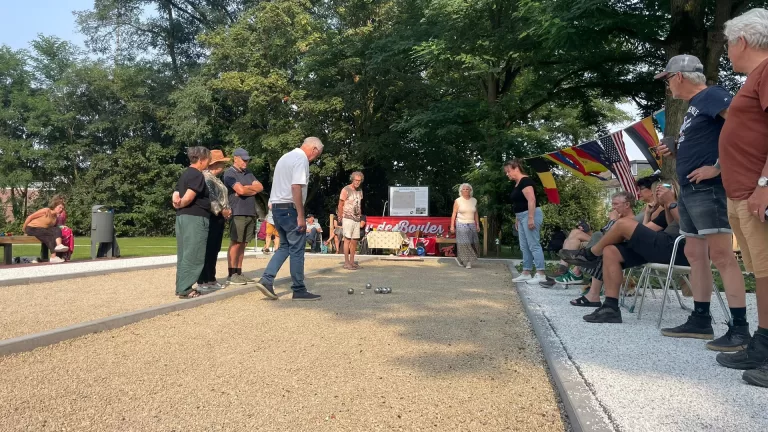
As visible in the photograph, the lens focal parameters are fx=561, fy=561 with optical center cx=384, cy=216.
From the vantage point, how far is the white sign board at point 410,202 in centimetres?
1691

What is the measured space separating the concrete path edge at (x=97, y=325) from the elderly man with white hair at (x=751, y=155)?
4604 mm

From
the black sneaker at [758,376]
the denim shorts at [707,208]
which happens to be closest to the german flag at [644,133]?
the denim shorts at [707,208]

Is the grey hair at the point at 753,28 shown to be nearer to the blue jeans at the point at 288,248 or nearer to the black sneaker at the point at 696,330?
the black sneaker at the point at 696,330

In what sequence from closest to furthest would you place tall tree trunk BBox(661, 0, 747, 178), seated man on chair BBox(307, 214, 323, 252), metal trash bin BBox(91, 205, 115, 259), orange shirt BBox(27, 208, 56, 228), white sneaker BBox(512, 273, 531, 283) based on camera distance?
white sneaker BBox(512, 273, 531, 283) → orange shirt BBox(27, 208, 56, 228) → tall tree trunk BBox(661, 0, 747, 178) → metal trash bin BBox(91, 205, 115, 259) → seated man on chair BBox(307, 214, 323, 252)

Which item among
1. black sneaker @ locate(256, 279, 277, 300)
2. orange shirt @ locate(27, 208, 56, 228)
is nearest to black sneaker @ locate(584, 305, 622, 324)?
black sneaker @ locate(256, 279, 277, 300)

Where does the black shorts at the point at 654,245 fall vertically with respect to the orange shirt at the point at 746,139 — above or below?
below

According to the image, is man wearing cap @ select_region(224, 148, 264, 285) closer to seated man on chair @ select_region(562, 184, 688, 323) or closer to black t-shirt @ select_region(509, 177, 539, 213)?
black t-shirt @ select_region(509, 177, 539, 213)

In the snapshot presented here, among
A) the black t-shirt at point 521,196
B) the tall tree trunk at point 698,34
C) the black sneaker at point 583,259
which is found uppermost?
the tall tree trunk at point 698,34

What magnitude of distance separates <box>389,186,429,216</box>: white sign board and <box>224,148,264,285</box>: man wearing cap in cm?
936

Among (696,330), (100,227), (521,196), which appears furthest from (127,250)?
(696,330)

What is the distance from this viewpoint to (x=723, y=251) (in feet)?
12.3

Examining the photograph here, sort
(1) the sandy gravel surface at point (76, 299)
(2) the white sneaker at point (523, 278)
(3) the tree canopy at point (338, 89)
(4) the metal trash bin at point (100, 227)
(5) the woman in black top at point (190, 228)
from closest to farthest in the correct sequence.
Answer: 1. (1) the sandy gravel surface at point (76, 299)
2. (5) the woman in black top at point (190, 228)
3. (2) the white sneaker at point (523, 278)
4. (4) the metal trash bin at point (100, 227)
5. (3) the tree canopy at point (338, 89)

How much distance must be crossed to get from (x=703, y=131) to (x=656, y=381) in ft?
5.96

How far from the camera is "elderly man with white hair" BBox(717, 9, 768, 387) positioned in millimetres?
3020
